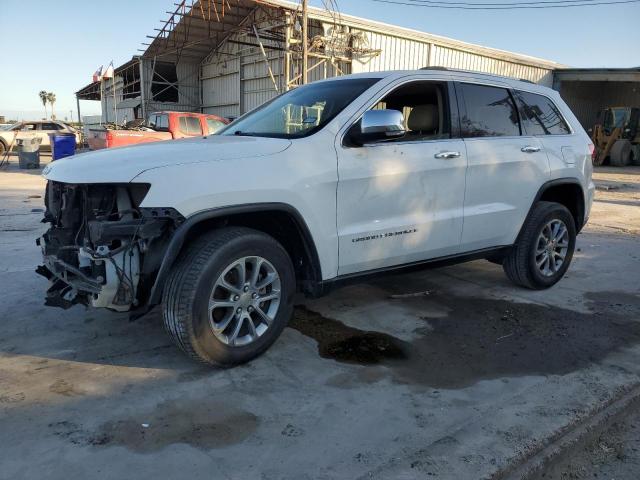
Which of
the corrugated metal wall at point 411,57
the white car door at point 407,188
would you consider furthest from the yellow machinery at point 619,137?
the white car door at point 407,188

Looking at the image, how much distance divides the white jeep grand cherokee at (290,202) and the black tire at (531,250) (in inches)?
1.9

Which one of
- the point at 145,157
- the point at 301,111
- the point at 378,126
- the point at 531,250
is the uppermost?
the point at 301,111

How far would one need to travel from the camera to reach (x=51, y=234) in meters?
3.51

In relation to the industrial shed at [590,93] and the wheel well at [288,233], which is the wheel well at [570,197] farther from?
the industrial shed at [590,93]

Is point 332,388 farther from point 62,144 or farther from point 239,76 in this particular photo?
point 239,76

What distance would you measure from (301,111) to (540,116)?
2.41m

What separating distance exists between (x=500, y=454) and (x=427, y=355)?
3.83 ft

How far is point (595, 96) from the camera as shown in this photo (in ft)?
106

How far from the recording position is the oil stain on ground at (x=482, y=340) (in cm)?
346

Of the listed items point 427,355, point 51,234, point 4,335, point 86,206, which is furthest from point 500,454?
point 4,335

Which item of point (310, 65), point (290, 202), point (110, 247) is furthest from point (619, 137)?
point (110, 247)

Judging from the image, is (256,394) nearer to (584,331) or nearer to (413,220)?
(413,220)

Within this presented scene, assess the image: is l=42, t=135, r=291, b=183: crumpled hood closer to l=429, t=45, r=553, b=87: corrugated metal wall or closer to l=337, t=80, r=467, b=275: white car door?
l=337, t=80, r=467, b=275: white car door

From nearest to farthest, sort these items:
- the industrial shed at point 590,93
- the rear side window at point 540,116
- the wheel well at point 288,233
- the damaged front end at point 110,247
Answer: the damaged front end at point 110,247 < the wheel well at point 288,233 < the rear side window at point 540,116 < the industrial shed at point 590,93
